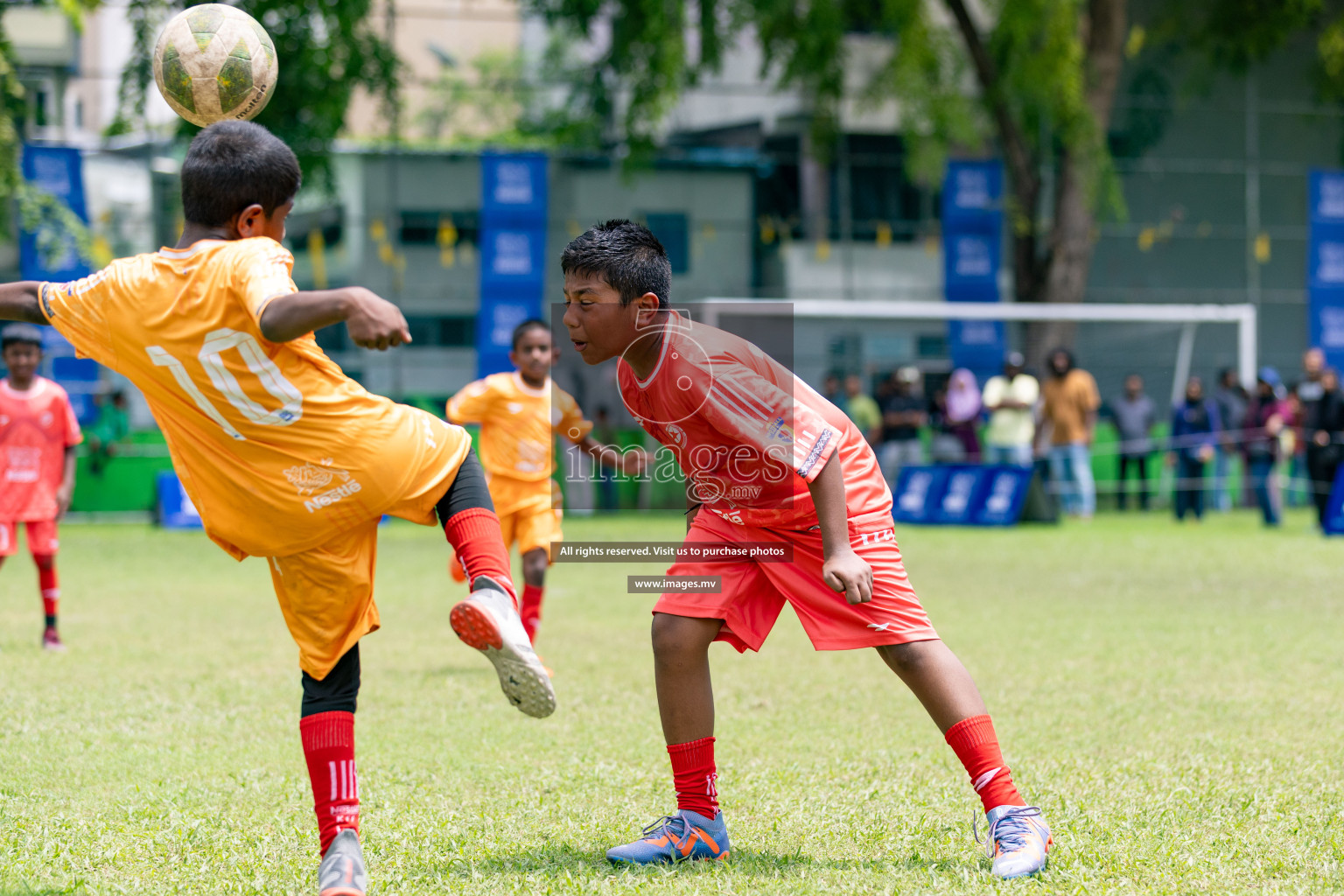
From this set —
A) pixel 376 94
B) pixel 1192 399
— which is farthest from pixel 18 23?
pixel 1192 399

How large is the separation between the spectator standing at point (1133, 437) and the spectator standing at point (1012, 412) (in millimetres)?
2097

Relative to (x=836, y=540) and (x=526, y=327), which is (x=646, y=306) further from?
(x=526, y=327)

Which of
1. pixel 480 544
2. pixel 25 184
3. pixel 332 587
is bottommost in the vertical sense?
pixel 332 587

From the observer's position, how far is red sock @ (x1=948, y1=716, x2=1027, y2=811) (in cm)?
393

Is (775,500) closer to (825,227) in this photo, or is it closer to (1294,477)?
(1294,477)

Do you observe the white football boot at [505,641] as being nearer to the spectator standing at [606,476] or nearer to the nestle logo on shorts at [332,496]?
the nestle logo on shorts at [332,496]

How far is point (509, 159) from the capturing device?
21.6m

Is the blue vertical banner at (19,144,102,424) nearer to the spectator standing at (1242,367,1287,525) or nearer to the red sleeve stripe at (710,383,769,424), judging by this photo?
the spectator standing at (1242,367,1287,525)

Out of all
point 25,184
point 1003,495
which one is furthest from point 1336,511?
point 25,184

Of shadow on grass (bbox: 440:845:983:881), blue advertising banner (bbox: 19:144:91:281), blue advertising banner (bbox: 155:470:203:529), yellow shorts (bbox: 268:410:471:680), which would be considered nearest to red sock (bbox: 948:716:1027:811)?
shadow on grass (bbox: 440:845:983:881)

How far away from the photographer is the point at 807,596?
4.00 metres

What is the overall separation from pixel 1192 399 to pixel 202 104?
58.8 feet

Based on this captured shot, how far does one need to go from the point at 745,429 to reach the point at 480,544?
31.5 inches

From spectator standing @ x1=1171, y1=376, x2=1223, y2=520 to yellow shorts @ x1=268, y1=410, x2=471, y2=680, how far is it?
→ 17.1 metres
